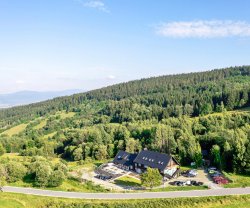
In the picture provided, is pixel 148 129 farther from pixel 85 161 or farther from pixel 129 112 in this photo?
pixel 129 112

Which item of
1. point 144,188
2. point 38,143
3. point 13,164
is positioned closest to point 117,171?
point 144,188

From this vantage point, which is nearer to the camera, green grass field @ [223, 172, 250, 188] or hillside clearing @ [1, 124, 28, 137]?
green grass field @ [223, 172, 250, 188]

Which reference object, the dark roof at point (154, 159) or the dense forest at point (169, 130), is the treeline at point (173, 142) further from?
the dark roof at point (154, 159)

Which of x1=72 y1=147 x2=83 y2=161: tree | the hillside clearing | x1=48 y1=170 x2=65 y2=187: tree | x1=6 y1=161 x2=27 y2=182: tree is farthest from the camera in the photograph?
the hillside clearing

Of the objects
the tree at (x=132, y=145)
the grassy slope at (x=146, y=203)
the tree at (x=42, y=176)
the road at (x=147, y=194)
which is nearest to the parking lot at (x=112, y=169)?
the tree at (x=132, y=145)

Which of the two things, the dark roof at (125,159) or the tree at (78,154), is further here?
the tree at (78,154)

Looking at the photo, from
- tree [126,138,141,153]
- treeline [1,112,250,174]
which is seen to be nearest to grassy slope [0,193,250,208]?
treeline [1,112,250,174]

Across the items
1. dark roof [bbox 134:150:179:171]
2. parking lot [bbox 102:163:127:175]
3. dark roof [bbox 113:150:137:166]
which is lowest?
parking lot [bbox 102:163:127:175]

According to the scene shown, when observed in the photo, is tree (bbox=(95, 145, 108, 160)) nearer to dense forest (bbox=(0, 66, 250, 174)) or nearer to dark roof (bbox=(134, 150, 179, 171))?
dense forest (bbox=(0, 66, 250, 174))
